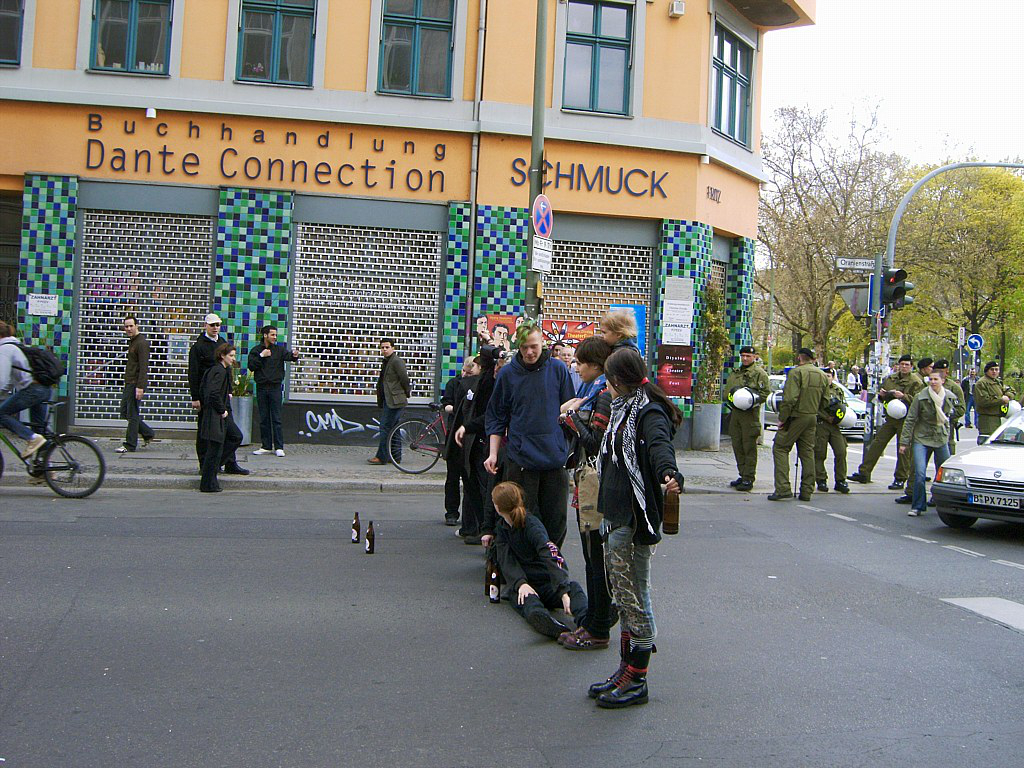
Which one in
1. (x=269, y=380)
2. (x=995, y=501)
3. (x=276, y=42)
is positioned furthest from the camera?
(x=276, y=42)

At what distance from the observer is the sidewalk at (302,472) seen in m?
11.5

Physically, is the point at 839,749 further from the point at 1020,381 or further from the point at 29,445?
the point at 1020,381

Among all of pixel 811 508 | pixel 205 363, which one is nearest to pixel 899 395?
pixel 811 508

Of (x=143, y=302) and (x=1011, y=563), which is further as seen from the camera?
(x=143, y=302)

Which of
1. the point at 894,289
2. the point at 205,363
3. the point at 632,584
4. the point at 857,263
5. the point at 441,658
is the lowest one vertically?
the point at 441,658

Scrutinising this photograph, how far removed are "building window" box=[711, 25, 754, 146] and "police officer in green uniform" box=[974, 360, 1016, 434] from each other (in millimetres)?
6097

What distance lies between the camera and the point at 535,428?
666 cm

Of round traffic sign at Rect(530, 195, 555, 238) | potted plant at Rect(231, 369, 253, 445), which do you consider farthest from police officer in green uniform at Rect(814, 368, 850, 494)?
potted plant at Rect(231, 369, 253, 445)

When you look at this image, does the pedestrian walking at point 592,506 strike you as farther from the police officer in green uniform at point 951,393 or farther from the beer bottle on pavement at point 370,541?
the police officer in green uniform at point 951,393

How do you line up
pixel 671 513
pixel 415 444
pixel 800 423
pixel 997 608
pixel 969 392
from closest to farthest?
pixel 671 513, pixel 997 608, pixel 800 423, pixel 415 444, pixel 969 392

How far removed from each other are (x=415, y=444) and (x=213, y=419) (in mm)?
3015

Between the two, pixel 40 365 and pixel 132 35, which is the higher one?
pixel 132 35

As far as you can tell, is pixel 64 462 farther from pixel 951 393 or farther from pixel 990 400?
pixel 990 400

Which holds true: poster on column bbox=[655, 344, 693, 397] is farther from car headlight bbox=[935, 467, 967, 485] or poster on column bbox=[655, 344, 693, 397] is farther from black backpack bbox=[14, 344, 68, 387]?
black backpack bbox=[14, 344, 68, 387]
